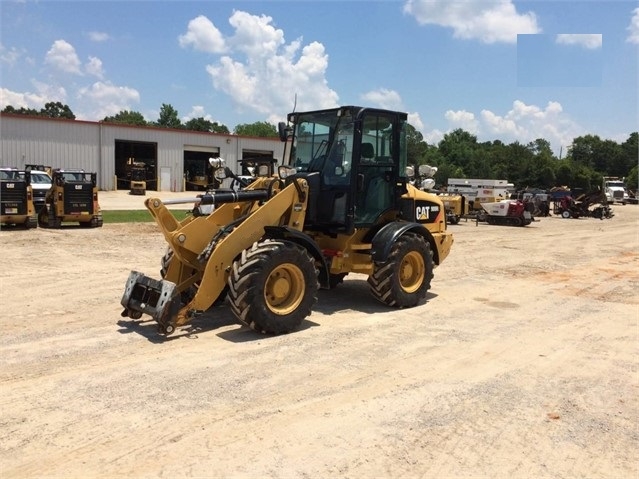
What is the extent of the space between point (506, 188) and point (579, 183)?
149 ft

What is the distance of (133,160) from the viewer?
154ft

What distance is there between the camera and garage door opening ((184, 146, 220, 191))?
46.1 m

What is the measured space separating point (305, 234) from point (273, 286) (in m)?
0.84

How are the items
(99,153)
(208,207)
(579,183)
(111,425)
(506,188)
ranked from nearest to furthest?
(111,425)
(208,207)
(506,188)
(99,153)
(579,183)

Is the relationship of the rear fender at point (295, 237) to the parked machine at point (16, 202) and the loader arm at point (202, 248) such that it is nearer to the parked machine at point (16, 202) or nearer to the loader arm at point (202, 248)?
the loader arm at point (202, 248)

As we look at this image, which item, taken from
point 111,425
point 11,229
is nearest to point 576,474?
point 111,425

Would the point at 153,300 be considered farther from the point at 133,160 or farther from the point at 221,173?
the point at 133,160

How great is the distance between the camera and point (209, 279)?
6273 millimetres

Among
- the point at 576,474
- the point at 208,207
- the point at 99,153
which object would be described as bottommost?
the point at 576,474

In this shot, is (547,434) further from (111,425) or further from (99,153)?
(99,153)

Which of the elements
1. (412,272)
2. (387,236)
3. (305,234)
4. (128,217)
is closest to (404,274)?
(412,272)

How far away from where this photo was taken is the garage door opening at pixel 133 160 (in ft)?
145

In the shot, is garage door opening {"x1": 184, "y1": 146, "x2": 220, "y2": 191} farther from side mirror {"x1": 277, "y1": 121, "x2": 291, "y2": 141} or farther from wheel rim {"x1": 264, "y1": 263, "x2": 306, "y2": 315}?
wheel rim {"x1": 264, "y1": 263, "x2": 306, "y2": 315}

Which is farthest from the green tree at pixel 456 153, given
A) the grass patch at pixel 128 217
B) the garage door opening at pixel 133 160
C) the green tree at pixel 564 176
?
the grass patch at pixel 128 217
